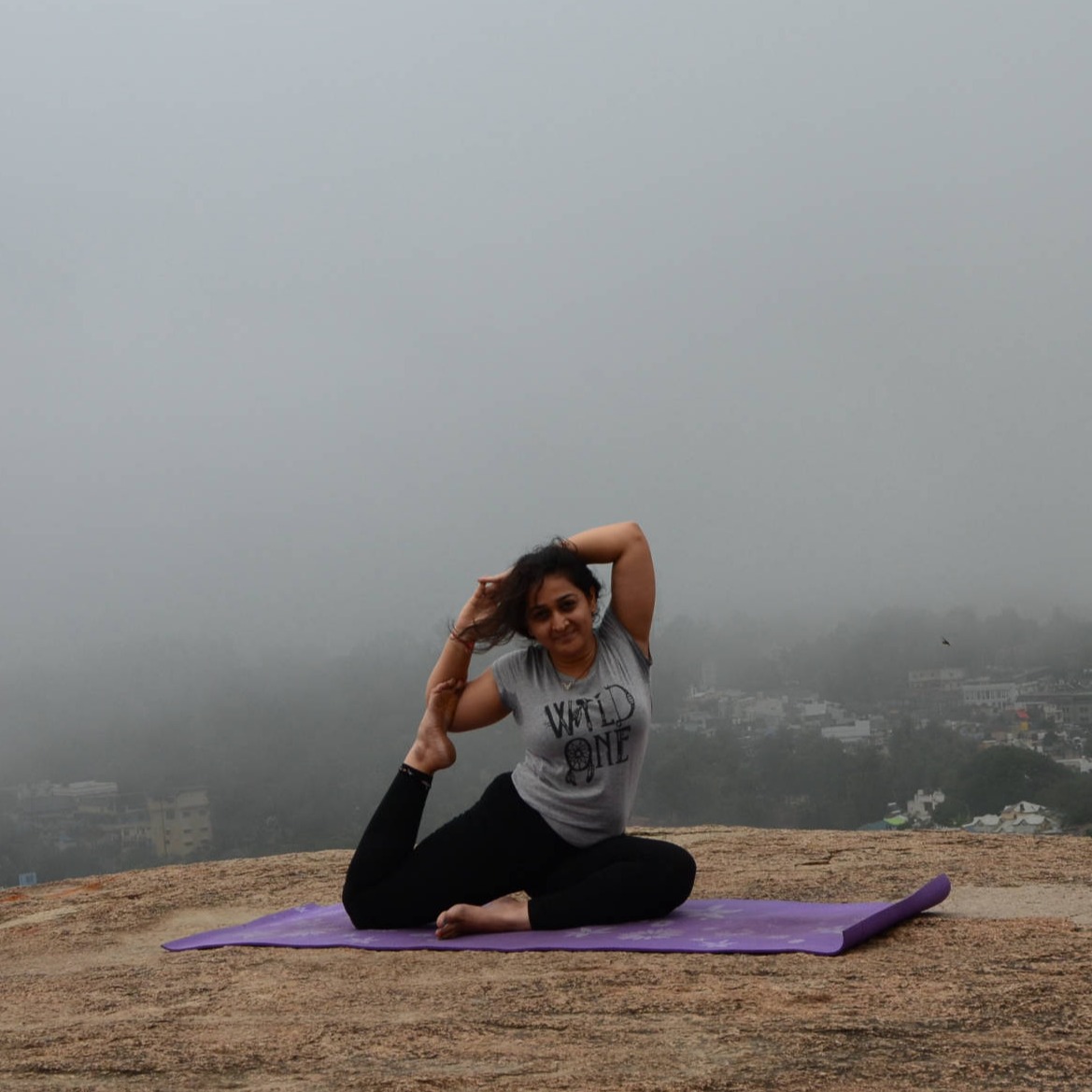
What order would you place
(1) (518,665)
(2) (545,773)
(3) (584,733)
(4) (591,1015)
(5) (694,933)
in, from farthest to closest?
(1) (518,665) < (2) (545,773) < (3) (584,733) < (5) (694,933) < (4) (591,1015)

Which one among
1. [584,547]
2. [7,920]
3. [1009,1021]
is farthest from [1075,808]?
[7,920]

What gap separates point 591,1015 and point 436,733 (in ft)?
4.52

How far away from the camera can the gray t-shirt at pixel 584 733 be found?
11.9 ft

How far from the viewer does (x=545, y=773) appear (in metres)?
3.72

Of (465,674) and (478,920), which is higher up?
(465,674)

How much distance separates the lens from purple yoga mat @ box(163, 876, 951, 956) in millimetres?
3211

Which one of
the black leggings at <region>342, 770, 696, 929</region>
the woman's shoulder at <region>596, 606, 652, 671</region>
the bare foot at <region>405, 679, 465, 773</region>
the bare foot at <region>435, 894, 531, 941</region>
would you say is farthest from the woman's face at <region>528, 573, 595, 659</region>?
the bare foot at <region>435, 894, 531, 941</region>

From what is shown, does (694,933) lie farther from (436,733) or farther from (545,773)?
(436,733)

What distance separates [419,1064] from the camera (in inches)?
89.6

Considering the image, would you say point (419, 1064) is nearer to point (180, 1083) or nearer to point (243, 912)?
point (180, 1083)

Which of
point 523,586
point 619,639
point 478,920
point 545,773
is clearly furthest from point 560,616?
point 478,920

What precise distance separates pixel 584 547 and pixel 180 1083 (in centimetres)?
196

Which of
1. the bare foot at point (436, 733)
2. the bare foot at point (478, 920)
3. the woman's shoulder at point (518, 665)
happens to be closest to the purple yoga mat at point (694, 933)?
the bare foot at point (478, 920)

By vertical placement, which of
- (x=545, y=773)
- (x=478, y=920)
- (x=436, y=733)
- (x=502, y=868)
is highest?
(x=436, y=733)
